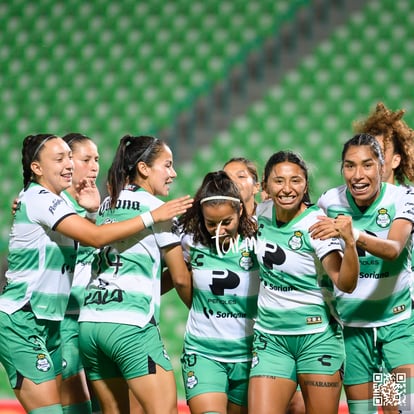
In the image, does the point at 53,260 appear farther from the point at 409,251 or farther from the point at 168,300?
the point at 168,300

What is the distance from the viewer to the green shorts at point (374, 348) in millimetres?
3982

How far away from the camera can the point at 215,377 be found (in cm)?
396

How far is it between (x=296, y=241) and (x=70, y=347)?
137 cm

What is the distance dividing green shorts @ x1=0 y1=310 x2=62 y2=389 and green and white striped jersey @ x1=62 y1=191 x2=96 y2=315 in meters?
0.54

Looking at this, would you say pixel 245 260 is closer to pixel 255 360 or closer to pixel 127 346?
pixel 255 360

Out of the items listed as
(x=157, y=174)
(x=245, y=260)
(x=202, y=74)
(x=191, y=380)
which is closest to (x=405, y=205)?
(x=245, y=260)

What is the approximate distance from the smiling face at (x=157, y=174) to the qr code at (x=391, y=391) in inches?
55.2

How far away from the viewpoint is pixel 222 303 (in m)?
4.01

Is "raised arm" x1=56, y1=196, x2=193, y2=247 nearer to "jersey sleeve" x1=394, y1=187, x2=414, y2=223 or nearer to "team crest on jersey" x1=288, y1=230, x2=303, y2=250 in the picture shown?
"team crest on jersey" x1=288, y1=230, x2=303, y2=250

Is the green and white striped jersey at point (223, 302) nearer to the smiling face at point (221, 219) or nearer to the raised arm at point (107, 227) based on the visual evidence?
the smiling face at point (221, 219)

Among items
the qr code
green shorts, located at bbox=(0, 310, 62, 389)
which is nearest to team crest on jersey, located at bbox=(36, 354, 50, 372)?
green shorts, located at bbox=(0, 310, 62, 389)

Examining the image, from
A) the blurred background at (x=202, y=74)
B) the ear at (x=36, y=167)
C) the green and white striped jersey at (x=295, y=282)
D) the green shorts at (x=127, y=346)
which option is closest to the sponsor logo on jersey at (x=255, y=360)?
the green and white striped jersey at (x=295, y=282)

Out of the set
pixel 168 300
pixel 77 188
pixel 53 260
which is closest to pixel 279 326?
pixel 53 260

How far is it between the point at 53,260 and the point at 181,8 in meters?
7.13
